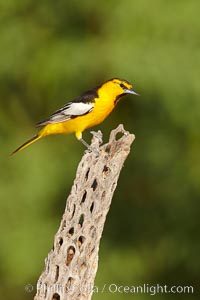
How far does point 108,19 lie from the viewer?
1302 cm

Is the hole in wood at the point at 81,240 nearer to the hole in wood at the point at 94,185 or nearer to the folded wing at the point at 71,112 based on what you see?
the hole in wood at the point at 94,185

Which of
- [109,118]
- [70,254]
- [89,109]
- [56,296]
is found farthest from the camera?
[109,118]

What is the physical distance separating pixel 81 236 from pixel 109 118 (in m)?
6.67

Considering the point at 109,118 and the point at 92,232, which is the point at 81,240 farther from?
the point at 109,118

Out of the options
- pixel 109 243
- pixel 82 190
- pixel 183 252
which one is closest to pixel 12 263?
pixel 109 243

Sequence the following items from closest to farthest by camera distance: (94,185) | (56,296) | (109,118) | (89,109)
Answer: (56,296) < (94,185) < (89,109) < (109,118)

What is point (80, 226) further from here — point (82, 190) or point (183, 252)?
point (183, 252)

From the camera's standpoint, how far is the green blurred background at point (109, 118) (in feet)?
40.6

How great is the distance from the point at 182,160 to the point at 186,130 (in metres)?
0.53

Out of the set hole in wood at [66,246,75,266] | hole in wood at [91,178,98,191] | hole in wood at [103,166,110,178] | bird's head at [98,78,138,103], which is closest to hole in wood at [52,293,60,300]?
hole in wood at [66,246,75,266]

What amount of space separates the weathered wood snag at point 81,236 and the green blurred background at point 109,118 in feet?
19.5

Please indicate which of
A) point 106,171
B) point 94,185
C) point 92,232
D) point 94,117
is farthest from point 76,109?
point 92,232

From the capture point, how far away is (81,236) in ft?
19.2

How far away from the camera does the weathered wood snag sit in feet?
18.9
